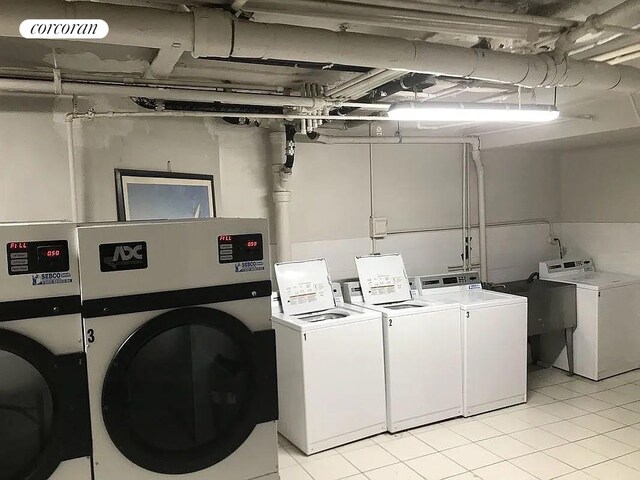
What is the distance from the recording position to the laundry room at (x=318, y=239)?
1.86 metres

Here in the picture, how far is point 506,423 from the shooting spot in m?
4.14

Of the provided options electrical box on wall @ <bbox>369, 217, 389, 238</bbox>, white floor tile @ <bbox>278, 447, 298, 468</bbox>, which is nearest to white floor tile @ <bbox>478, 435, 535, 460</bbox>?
white floor tile @ <bbox>278, 447, 298, 468</bbox>

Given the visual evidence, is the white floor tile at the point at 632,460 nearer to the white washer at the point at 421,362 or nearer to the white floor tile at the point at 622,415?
the white floor tile at the point at 622,415

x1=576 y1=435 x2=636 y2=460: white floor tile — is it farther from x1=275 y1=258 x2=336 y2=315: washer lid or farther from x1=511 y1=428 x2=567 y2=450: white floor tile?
x1=275 y1=258 x2=336 y2=315: washer lid

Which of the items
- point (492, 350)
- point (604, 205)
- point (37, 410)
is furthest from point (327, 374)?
point (604, 205)

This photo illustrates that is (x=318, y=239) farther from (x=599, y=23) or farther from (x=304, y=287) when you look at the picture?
(x=599, y=23)

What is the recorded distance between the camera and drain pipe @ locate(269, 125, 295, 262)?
4.32 m

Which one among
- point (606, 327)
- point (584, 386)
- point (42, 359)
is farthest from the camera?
point (606, 327)

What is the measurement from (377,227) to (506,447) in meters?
2.18

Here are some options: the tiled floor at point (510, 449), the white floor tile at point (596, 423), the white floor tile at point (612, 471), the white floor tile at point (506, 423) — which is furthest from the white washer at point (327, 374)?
the white floor tile at point (596, 423)

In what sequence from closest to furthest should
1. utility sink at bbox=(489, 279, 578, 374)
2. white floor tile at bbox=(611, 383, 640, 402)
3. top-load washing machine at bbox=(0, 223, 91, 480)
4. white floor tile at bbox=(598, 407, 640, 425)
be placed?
top-load washing machine at bbox=(0, 223, 91, 480), white floor tile at bbox=(598, 407, 640, 425), white floor tile at bbox=(611, 383, 640, 402), utility sink at bbox=(489, 279, 578, 374)

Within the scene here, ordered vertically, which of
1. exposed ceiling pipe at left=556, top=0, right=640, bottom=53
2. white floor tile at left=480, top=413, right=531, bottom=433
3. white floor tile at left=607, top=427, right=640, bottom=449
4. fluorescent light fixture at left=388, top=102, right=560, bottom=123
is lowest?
white floor tile at left=480, top=413, right=531, bottom=433

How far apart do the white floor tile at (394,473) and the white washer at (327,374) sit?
45 cm

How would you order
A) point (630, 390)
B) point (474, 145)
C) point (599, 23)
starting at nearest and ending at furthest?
point (599, 23) → point (630, 390) → point (474, 145)
